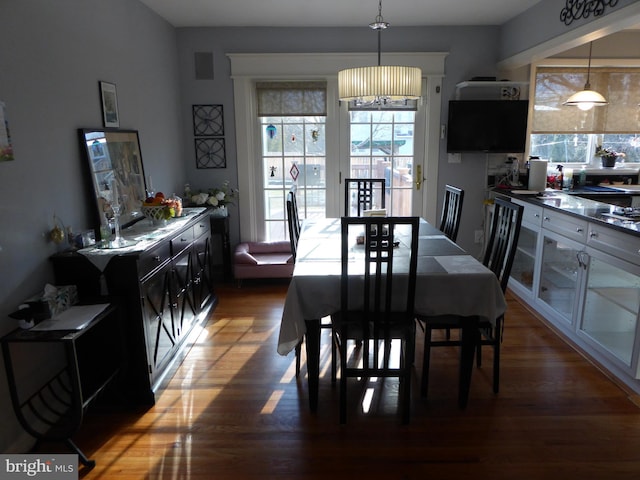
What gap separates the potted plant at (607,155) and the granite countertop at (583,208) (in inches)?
45.8

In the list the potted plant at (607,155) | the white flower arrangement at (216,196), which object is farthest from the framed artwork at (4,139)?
the potted plant at (607,155)

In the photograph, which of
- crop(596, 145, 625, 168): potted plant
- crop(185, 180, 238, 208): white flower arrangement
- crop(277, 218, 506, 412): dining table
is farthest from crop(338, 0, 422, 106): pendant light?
crop(596, 145, 625, 168): potted plant

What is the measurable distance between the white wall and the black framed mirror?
65mm

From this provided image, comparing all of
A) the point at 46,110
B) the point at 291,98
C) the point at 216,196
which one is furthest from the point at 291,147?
the point at 46,110

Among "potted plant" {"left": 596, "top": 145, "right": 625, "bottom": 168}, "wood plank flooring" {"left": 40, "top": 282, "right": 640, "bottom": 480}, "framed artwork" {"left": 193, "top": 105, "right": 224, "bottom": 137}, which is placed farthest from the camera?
"potted plant" {"left": 596, "top": 145, "right": 625, "bottom": 168}

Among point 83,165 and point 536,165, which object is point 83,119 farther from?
point 536,165

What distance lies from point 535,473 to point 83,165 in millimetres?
2861

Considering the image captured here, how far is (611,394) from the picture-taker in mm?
2607

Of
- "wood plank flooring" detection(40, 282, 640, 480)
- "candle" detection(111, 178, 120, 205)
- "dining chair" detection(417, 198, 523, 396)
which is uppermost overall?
"candle" detection(111, 178, 120, 205)

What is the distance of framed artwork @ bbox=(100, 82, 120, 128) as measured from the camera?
2.95 m

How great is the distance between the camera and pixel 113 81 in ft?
10.2

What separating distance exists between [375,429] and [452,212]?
6.07 ft

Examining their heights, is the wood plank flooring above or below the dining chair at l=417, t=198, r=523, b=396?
below

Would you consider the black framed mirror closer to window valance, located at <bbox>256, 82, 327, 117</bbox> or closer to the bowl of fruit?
the bowl of fruit
